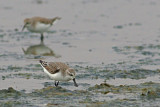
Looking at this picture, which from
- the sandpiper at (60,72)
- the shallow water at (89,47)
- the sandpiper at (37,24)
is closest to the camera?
the shallow water at (89,47)

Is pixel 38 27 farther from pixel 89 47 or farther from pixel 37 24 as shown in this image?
pixel 89 47

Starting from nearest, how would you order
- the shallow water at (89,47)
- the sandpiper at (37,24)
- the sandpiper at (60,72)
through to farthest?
the shallow water at (89,47) < the sandpiper at (60,72) < the sandpiper at (37,24)

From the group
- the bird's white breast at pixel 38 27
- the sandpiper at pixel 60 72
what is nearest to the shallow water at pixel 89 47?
the sandpiper at pixel 60 72

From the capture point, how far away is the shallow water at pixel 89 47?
12.6 meters

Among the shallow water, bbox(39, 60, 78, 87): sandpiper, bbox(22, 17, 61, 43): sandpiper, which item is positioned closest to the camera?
the shallow water

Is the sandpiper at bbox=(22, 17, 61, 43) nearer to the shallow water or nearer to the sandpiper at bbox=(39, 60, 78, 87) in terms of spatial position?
the shallow water

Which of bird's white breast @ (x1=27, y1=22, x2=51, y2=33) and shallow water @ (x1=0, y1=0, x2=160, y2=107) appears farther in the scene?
bird's white breast @ (x1=27, y1=22, x2=51, y2=33)

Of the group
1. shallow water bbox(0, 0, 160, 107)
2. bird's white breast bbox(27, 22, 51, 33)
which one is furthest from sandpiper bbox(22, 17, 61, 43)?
shallow water bbox(0, 0, 160, 107)

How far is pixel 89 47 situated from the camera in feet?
64.7

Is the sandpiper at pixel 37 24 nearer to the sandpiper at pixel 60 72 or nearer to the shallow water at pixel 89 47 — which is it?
the shallow water at pixel 89 47

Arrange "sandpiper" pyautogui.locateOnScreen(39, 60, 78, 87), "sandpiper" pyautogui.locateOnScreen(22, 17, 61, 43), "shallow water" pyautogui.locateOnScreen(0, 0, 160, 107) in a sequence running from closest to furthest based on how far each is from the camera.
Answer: "shallow water" pyautogui.locateOnScreen(0, 0, 160, 107) → "sandpiper" pyautogui.locateOnScreen(39, 60, 78, 87) → "sandpiper" pyautogui.locateOnScreen(22, 17, 61, 43)

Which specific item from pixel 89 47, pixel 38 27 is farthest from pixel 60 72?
pixel 38 27

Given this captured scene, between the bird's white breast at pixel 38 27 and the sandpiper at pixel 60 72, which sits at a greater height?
the bird's white breast at pixel 38 27

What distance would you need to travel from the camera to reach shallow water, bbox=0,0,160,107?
1258 cm
